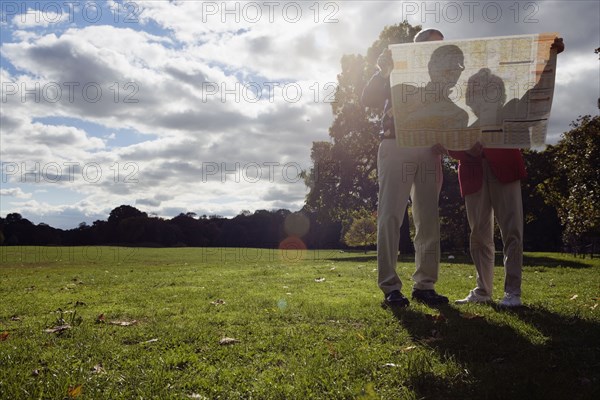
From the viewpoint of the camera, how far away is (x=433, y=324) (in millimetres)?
4070

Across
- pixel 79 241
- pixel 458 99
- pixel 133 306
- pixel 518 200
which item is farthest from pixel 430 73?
pixel 79 241

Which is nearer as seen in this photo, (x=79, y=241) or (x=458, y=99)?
(x=458, y=99)

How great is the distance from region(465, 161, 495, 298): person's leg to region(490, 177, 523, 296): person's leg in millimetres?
128

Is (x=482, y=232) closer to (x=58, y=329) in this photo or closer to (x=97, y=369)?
(x=97, y=369)

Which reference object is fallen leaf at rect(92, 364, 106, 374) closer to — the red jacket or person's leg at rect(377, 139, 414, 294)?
person's leg at rect(377, 139, 414, 294)

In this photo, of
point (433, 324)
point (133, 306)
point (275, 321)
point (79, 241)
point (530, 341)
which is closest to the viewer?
point (530, 341)

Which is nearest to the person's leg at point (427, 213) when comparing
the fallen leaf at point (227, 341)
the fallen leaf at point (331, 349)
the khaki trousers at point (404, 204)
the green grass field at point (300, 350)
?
the khaki trousers at point (404, 204)

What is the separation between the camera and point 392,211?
5.20 m

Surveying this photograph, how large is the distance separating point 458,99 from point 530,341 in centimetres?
211

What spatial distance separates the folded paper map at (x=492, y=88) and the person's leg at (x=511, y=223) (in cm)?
86

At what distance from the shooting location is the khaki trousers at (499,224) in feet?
16.1

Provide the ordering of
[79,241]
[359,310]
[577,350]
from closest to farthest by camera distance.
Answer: [577,350]
[359,310]
[79,241]

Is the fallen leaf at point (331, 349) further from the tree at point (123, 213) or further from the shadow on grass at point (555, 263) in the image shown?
the tree at point (123, 213)

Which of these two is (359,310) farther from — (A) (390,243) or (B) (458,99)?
(B) (458,99)
